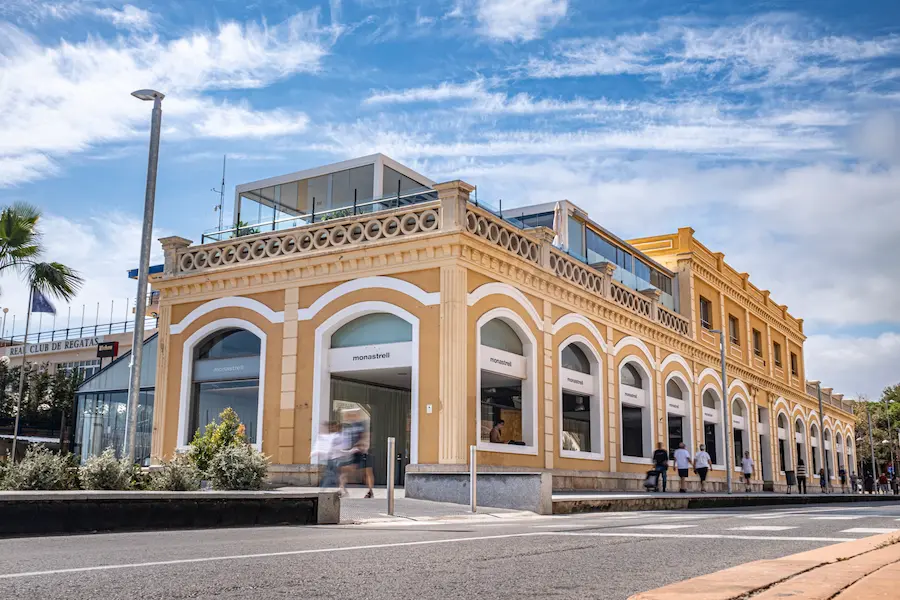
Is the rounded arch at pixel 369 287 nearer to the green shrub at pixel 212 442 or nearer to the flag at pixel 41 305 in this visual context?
the green shrub at pixel 212 442

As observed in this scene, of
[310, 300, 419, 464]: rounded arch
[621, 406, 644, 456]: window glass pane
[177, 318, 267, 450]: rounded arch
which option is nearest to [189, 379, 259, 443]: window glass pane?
[177, 318, 267, 450]: rounded arch

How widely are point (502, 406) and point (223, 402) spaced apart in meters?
7.56

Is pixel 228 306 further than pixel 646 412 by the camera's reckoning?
No

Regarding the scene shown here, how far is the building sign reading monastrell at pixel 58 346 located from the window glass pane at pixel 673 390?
32301 millimetres

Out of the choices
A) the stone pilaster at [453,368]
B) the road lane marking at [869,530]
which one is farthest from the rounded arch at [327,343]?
the road lane marking at [869,530]

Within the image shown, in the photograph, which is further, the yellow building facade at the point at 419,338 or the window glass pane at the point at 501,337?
the window glass pane at the point at 501,337

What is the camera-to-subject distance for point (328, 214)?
23062mm

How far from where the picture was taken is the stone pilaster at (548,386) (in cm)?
2234

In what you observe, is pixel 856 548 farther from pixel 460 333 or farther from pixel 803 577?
pixel 460 333

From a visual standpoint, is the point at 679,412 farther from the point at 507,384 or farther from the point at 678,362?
the point at 507,384

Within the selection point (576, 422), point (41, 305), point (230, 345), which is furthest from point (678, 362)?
point (41, 305)

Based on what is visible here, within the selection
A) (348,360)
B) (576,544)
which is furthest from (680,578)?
(348,360)

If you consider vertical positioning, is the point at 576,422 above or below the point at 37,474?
above

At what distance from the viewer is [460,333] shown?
19.4 metres
